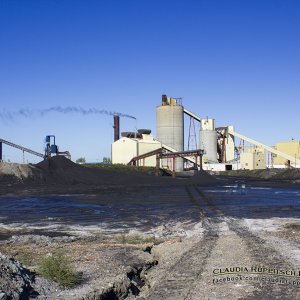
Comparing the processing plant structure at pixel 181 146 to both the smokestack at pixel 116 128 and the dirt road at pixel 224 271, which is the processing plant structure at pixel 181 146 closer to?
the smokestack at pixel 116 128

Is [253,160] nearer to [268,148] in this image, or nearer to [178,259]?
[268,148]

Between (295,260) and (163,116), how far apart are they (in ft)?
275

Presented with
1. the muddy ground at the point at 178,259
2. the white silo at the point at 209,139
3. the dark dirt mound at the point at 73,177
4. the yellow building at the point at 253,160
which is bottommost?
the muddy ground at the point at 178,259

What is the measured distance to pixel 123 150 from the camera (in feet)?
291

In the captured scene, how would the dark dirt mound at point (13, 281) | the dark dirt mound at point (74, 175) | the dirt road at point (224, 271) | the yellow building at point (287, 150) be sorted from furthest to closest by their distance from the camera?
1. the yellow building at point (287, 150)
2. the dark dirt mound at point (74, 175)
3. the dirt road at point (224, 271)
4. the dark dirt mound at point (13, 281)

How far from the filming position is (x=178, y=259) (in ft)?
29.8

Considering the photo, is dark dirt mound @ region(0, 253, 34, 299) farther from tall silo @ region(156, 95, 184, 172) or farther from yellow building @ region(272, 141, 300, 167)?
yellow building @ region(272, 141, 300, 167)

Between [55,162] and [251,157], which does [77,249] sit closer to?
[55,162]

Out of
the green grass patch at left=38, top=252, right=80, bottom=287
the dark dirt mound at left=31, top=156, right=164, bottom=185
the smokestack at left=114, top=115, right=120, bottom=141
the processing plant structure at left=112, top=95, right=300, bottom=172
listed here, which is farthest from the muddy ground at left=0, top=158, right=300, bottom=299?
the smokestack at left=114, top=115, right=120, bottom=141

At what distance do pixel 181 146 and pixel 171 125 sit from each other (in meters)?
4.83

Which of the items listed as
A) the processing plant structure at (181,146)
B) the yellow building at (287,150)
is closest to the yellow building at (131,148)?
the processing plant structure at (181,146)

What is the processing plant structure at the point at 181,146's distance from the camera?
287 ft

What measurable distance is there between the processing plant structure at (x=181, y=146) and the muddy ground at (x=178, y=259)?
66.4 m

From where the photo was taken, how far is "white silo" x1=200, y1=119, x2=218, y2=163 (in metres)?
96.3
